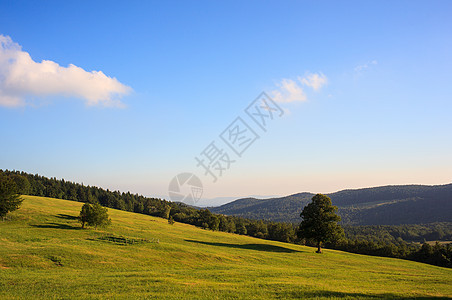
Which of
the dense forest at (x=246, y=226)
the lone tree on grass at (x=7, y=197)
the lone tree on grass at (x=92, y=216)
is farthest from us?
the dense forest at (x=246, y=226)

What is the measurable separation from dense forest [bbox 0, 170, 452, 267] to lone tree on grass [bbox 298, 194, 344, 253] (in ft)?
63.0

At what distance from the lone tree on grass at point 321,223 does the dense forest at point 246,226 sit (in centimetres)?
1920

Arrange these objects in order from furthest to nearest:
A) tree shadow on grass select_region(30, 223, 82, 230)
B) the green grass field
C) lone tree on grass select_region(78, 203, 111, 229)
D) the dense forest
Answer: the dense forest
lone tree on grass select_region(78, 203, 111, 229)
tree shadow on grass select_region(30, 223, 82, 230)
the green grass field

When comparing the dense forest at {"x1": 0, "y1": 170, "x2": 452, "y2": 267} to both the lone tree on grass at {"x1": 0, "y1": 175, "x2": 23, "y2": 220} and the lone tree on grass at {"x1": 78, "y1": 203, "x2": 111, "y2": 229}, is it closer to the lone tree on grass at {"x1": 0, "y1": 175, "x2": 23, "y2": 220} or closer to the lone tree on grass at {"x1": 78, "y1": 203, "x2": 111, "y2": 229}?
the lone tree on grass at {"x1": 0, "y1": 175, "x2": 23, "y2": 220}

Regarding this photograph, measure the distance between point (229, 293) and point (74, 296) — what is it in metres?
11.6

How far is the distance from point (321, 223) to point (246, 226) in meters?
93.1

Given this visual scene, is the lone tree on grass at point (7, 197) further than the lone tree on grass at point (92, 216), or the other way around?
the lone tree on grass at point (92, 216)

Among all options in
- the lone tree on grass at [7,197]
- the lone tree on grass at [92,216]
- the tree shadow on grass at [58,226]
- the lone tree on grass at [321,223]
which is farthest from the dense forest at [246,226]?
the lone tree on grass at [92,216]

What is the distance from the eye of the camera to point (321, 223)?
5541cm

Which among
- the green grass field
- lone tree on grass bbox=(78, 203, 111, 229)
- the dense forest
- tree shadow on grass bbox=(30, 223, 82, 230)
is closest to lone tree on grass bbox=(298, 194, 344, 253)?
the green grass field

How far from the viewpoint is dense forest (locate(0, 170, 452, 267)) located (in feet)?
247

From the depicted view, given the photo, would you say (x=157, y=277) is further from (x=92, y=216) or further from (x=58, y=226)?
(x=58, y=226)

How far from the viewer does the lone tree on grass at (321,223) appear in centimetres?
5494

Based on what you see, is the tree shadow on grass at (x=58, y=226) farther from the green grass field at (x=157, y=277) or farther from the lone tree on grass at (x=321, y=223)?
the lone tree on grass at (x=321, y=223)
